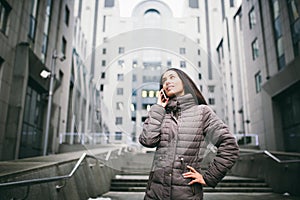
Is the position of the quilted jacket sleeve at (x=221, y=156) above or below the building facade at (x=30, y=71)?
below

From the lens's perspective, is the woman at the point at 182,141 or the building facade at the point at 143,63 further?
the building facade at the point at 143,63

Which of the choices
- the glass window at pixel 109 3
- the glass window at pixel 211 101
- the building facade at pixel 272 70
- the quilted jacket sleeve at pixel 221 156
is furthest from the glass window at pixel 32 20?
the quilted jacket sleeve at pixel 221 156

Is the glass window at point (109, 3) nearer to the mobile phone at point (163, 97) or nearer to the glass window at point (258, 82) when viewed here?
the mobile phone at point (163, 97)

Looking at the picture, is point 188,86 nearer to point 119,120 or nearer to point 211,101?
point 211,101

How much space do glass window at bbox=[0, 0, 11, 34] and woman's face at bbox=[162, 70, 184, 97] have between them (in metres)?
10.8

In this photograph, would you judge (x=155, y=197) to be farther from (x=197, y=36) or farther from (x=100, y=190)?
(x=100, y=190)

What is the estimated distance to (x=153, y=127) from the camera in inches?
67.4

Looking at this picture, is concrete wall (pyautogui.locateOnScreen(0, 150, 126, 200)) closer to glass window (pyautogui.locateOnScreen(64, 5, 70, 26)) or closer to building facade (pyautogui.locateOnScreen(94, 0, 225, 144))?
building facade (pyautogui.locateOnScreen(94, 0, 225, 144))

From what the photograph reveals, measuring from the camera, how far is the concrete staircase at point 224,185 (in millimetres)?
6938

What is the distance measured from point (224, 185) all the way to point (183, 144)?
20.1ft

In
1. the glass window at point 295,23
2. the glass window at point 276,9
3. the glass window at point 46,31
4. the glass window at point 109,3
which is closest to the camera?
the glass window at point 109,3

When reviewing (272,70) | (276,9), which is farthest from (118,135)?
(276,9)

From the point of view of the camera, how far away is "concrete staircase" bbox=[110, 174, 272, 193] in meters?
6.94

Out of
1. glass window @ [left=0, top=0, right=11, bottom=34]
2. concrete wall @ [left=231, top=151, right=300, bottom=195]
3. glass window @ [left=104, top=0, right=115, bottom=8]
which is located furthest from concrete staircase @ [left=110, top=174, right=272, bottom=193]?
glass window @ [left=0, top=0, right=11, bottom=34]
